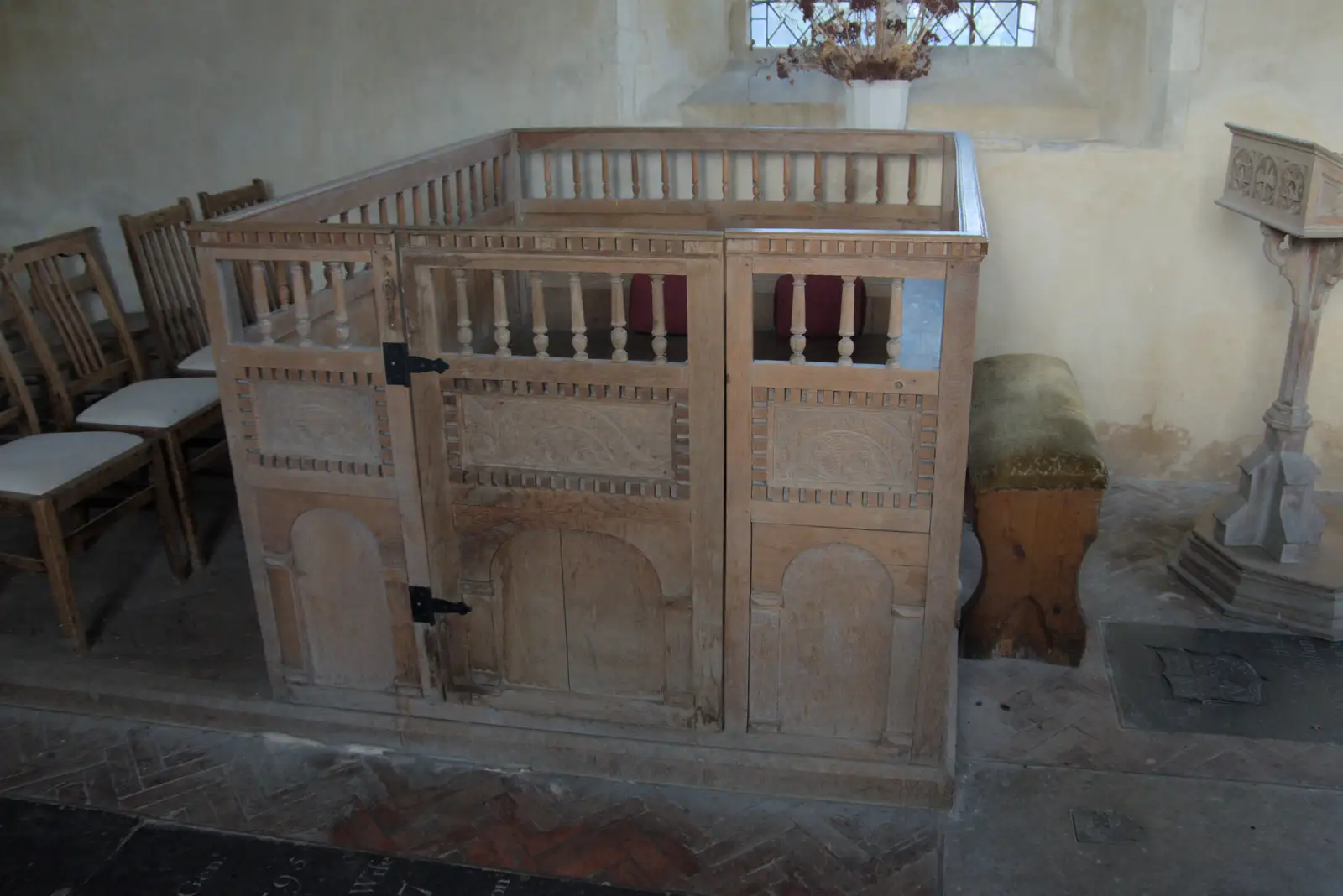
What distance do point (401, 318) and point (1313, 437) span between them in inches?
162

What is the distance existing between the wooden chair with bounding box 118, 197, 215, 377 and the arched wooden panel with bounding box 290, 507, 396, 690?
1907 mm

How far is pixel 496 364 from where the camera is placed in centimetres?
297

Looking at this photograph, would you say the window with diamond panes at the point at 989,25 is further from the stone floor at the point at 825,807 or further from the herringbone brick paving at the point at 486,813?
the herringbone brick paving at the point at 486,813

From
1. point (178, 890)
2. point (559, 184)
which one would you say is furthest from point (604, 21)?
point (178, 890)

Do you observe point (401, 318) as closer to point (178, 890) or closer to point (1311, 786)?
point (178, 890)

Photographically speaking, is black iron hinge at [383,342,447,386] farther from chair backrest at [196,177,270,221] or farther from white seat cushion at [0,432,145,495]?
chair backrest at [196,177,270,221]

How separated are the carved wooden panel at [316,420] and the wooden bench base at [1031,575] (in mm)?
1871

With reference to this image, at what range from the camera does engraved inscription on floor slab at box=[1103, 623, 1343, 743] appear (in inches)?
136

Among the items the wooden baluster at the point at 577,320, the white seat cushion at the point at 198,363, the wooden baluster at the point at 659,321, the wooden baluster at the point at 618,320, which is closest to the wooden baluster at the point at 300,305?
the wooden baluster at the point at 577,320

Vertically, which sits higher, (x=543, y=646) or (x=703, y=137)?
(x=703, y=137)

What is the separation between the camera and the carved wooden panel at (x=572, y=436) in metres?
2.94

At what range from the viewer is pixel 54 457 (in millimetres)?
3844

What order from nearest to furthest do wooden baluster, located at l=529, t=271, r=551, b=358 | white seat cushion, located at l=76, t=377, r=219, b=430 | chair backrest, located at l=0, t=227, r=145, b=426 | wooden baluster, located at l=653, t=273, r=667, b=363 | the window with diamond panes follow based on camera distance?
wooden baluster, located at l=653, t=273, r=667, b=363 → wooden baluster, located at l=529, t=271, r=551, b=358 → white seat cushion, located at l=76, t=377, r=219, b=430 → chair backrest, located at l=0, t=227, r=145, b=426 → the window with diamond panes

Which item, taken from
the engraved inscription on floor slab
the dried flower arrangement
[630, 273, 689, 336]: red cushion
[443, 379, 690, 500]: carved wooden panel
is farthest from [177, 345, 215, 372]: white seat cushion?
the engraved inscription on floor slab
